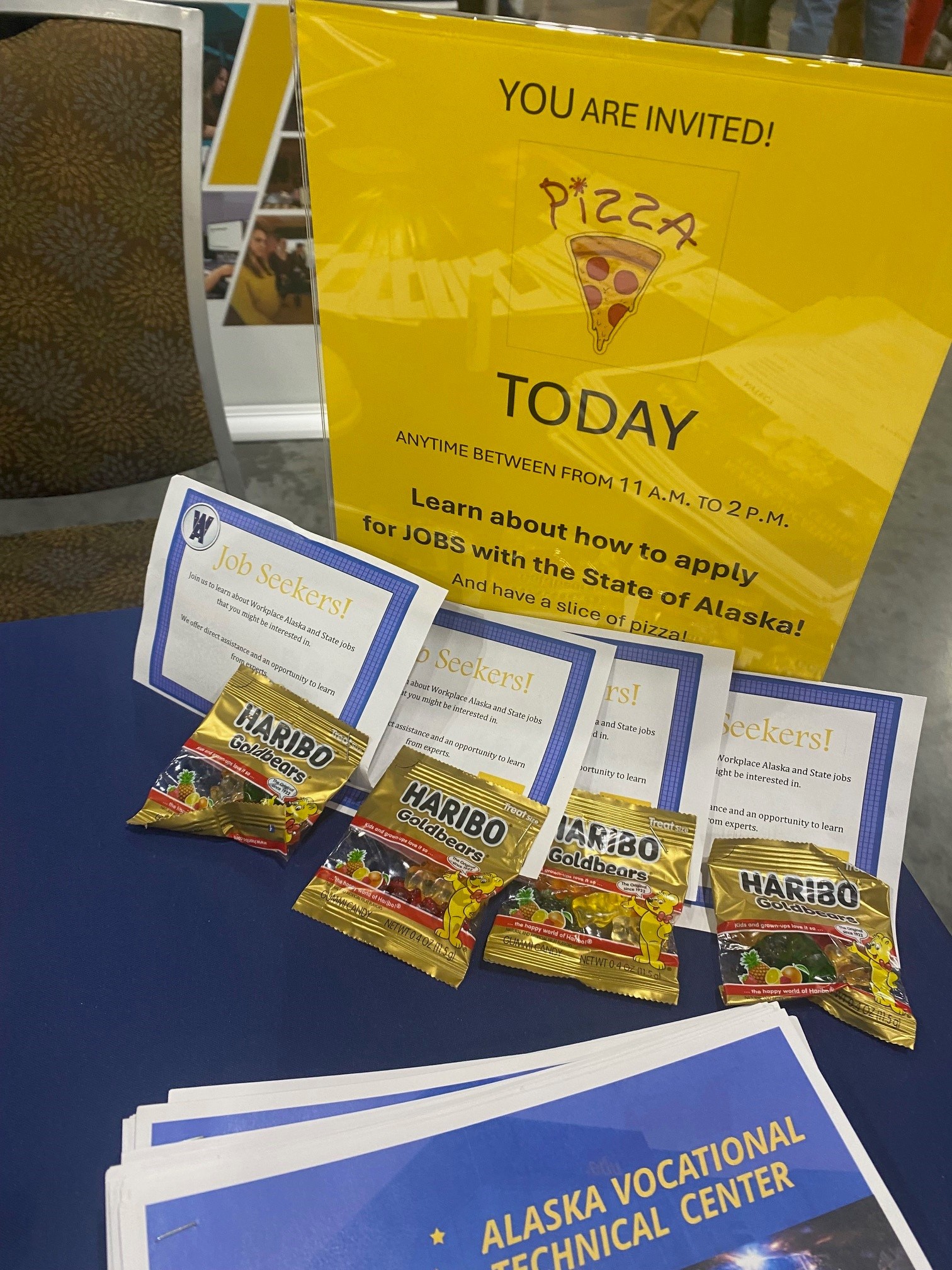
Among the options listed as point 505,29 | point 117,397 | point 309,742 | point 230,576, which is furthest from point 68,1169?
point 117,397

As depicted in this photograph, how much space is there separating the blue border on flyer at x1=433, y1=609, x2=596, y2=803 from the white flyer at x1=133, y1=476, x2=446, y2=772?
0.06m

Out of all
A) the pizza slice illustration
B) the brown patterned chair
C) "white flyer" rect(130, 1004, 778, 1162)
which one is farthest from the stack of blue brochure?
the brown patterned chair

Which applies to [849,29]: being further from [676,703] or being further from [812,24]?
[676,703]

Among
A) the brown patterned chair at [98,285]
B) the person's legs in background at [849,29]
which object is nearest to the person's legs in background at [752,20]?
the person's legs in background at [849,29]

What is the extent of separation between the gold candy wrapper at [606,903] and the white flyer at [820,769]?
0.14 ft

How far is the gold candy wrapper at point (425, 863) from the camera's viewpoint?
0.62m

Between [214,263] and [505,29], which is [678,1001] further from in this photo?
[214,263]

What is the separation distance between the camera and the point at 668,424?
633 millimetres

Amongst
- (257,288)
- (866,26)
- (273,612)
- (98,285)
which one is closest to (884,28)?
(866,26)

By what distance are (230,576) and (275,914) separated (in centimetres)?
28

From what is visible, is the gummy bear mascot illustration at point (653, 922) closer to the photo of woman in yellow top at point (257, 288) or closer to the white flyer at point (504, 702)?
the white flyer at point (504, 702)

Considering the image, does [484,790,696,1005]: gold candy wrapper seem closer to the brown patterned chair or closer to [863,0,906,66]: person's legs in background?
the brown patterned chair

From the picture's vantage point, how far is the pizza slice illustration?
56cm

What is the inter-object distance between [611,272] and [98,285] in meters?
0.86
